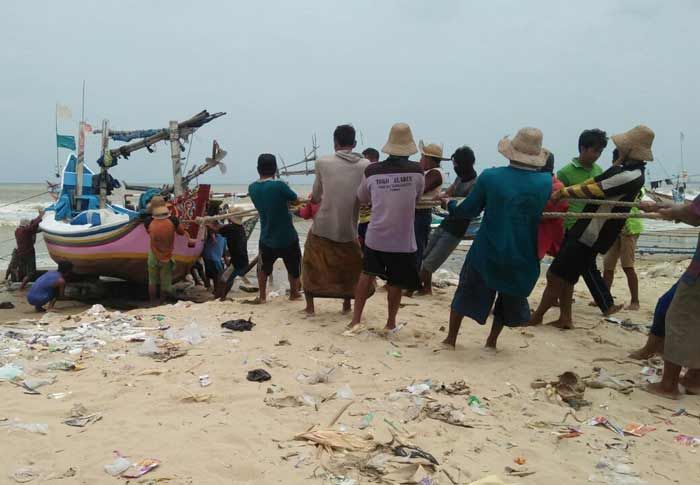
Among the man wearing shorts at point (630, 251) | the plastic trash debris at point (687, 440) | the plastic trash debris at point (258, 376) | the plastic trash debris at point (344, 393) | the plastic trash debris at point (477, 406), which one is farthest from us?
the man wearing shorts at point (630, 251)

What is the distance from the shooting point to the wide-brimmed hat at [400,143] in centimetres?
459

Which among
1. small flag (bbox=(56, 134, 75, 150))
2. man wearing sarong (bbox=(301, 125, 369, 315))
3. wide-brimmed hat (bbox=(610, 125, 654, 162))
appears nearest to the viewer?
wide-brimmed hat (bbox=(610, 125, 654, 162))

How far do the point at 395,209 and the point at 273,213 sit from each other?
5.44ft

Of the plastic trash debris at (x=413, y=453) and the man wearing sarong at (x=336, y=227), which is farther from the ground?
the man wearing sarong at (x=336, y=227)

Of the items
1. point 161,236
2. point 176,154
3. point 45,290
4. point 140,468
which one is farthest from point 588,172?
point 176,154

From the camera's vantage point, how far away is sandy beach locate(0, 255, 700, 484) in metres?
2.70

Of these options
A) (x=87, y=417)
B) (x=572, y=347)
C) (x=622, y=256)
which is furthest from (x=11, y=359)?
(x=622, y=256)

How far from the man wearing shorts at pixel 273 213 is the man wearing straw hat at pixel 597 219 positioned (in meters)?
2.53

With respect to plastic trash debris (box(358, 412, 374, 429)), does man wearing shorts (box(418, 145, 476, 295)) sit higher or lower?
higher

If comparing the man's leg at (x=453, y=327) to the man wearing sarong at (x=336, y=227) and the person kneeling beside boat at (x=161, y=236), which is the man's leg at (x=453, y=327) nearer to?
the man wearing sarong at (x=336, y=227)

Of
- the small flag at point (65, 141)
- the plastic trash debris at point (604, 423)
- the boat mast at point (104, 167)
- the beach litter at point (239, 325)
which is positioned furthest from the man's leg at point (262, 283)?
the small flag at point (65, 141)

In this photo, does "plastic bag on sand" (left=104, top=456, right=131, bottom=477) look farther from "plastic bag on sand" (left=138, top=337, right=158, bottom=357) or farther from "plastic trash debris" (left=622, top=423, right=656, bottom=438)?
"plastic trash debris" (left=622, top=423, right=656, bottom=438)

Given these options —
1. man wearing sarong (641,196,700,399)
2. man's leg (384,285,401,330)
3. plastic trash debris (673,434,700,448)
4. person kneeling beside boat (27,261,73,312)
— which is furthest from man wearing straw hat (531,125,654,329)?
person kneeling beside boat (27,261,73,312)

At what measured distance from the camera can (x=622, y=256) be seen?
6.62m
